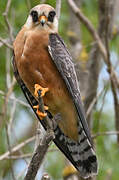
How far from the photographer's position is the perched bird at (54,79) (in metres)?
4.89

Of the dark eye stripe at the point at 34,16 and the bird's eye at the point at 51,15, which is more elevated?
the dark eye stripe at the point at 34,16

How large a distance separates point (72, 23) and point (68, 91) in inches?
86.6

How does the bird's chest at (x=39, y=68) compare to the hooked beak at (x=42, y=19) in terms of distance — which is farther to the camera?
the hooked beak at (x=42, y=19)

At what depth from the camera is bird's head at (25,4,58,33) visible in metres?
5.07

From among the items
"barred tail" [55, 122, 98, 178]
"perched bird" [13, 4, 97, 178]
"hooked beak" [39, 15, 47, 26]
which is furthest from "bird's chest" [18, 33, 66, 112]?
"barred tail" [55, 122, 98, 178]

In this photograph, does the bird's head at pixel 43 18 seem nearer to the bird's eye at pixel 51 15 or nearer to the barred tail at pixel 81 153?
the bird's eye at pixel 51 15

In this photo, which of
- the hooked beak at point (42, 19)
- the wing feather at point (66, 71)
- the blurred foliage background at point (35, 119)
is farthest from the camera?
the blurred foliage background at point (35, 119)

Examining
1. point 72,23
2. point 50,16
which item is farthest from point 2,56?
point 50,16

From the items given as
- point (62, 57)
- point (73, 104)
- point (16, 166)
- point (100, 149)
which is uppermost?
point (62, 57)

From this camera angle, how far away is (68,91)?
5.06 meters

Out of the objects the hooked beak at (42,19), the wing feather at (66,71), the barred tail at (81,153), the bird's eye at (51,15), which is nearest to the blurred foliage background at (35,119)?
the bird's eye at (51,15)

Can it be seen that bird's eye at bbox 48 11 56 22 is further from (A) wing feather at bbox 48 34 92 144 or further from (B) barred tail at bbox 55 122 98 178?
(B) barred tail at bbox 55 122 98 178

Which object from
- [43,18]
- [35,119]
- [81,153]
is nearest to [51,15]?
[43,18]

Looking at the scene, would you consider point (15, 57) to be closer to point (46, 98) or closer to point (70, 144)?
point (46, 98)
